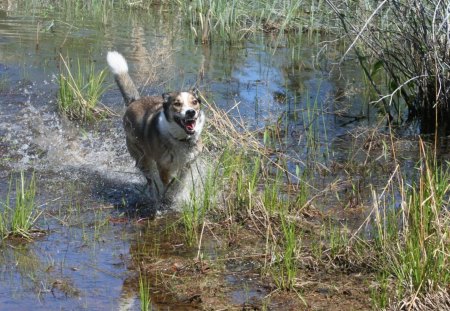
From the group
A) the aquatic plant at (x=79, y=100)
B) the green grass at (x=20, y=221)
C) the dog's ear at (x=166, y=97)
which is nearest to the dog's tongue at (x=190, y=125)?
the dog's ear at (x=166, y=97)

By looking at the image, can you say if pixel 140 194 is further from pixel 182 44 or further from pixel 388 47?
pixel 182 44

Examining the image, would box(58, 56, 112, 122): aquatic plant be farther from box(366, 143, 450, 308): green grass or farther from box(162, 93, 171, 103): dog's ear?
box(366, 143, 450, 308): green grass

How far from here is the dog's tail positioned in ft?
26.4

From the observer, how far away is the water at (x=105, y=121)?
522 centimetres

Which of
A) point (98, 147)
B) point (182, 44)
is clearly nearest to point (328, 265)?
point (98, 147)

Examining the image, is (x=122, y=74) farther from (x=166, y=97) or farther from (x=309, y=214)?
(x=309, y=214)

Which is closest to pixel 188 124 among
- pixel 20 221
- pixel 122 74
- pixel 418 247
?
pixel 122 74

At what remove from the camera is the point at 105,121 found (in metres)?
9.37

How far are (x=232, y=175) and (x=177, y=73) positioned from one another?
5183mm

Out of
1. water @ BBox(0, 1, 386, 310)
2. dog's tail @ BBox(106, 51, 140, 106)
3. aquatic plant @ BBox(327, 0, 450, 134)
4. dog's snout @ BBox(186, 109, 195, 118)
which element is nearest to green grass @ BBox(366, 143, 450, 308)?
water @ BBox(0, 1, 386, 310)

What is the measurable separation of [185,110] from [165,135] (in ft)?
1.37

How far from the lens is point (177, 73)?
37.4 ft

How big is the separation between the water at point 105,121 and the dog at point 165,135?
275mm

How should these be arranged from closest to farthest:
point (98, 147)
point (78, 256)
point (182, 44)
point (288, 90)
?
point (78, 256), point (98, 147), point (288, 90), point (182, 44)
